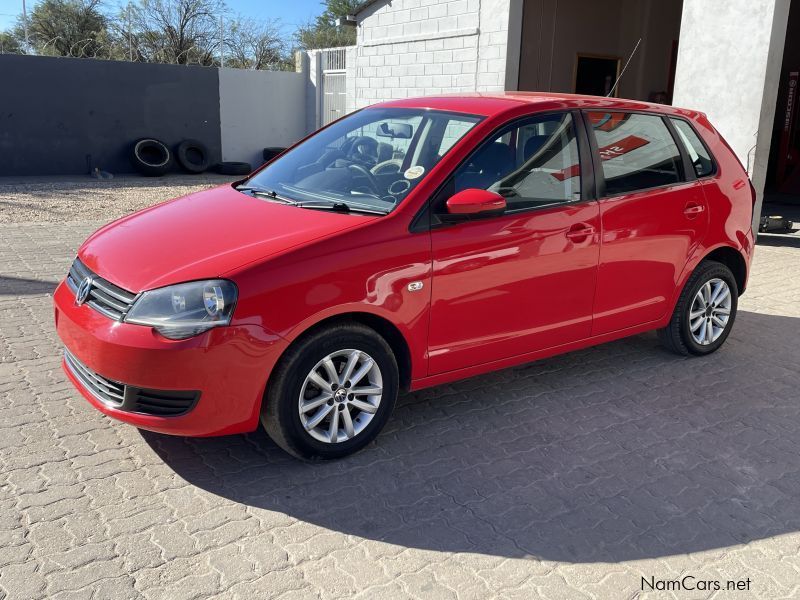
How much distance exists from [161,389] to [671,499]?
250 centimetres

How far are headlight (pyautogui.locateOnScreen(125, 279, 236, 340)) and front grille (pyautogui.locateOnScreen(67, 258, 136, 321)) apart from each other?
78mm

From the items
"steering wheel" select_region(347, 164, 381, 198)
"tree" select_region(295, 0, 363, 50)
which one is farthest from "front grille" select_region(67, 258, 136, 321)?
"tree" select_region(295, 0, 363, 50)

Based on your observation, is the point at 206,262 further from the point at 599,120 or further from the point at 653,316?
the point at 653,316

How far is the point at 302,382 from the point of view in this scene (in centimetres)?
355

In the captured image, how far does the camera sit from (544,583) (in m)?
2.95

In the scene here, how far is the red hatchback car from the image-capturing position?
133 inches

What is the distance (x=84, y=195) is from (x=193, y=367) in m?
11.3

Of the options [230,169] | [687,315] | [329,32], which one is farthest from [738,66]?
[329,32]

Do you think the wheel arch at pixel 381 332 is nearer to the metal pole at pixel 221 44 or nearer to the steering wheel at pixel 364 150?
the steering wheel at pixel 364 150

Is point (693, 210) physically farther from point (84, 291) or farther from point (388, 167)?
point (84, 291)

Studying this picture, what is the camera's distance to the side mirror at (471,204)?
3842mm

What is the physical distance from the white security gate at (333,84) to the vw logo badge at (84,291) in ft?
46.9

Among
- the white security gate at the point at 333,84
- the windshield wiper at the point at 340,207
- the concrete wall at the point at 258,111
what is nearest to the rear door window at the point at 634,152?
the windshield wiper at the point at 340,207

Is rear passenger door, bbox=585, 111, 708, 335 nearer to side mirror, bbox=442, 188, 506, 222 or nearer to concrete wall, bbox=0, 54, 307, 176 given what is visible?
side mirror, bbox=442, 188, 506, 222
